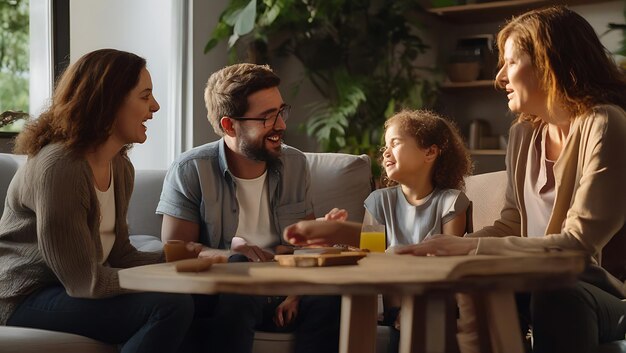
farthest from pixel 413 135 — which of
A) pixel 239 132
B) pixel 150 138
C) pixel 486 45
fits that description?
pixel 486 45

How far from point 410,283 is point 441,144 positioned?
157 centimetres

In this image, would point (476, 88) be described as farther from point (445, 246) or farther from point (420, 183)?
point (445, 246)

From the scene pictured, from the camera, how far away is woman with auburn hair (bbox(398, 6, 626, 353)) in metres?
1.92

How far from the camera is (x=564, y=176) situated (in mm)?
2102

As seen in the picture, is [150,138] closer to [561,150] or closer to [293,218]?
[293,218]

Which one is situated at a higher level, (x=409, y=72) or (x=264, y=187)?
(x=409, y=72)

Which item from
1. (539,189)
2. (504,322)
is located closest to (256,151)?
(539,189)

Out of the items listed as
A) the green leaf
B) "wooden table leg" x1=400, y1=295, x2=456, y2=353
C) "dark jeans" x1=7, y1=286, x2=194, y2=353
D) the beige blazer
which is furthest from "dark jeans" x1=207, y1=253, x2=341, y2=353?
the green leaf

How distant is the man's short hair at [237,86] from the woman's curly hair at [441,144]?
1.49ft

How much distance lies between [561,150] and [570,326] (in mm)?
491

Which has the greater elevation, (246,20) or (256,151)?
(246,20)

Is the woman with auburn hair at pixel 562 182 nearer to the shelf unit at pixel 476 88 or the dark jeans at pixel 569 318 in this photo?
the dark jeans at pixel 569 318

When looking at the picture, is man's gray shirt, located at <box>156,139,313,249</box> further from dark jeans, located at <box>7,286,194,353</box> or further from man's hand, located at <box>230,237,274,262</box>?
dark jeans, located at <box>7,286,194,353</box>

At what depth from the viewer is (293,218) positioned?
2.80 m
